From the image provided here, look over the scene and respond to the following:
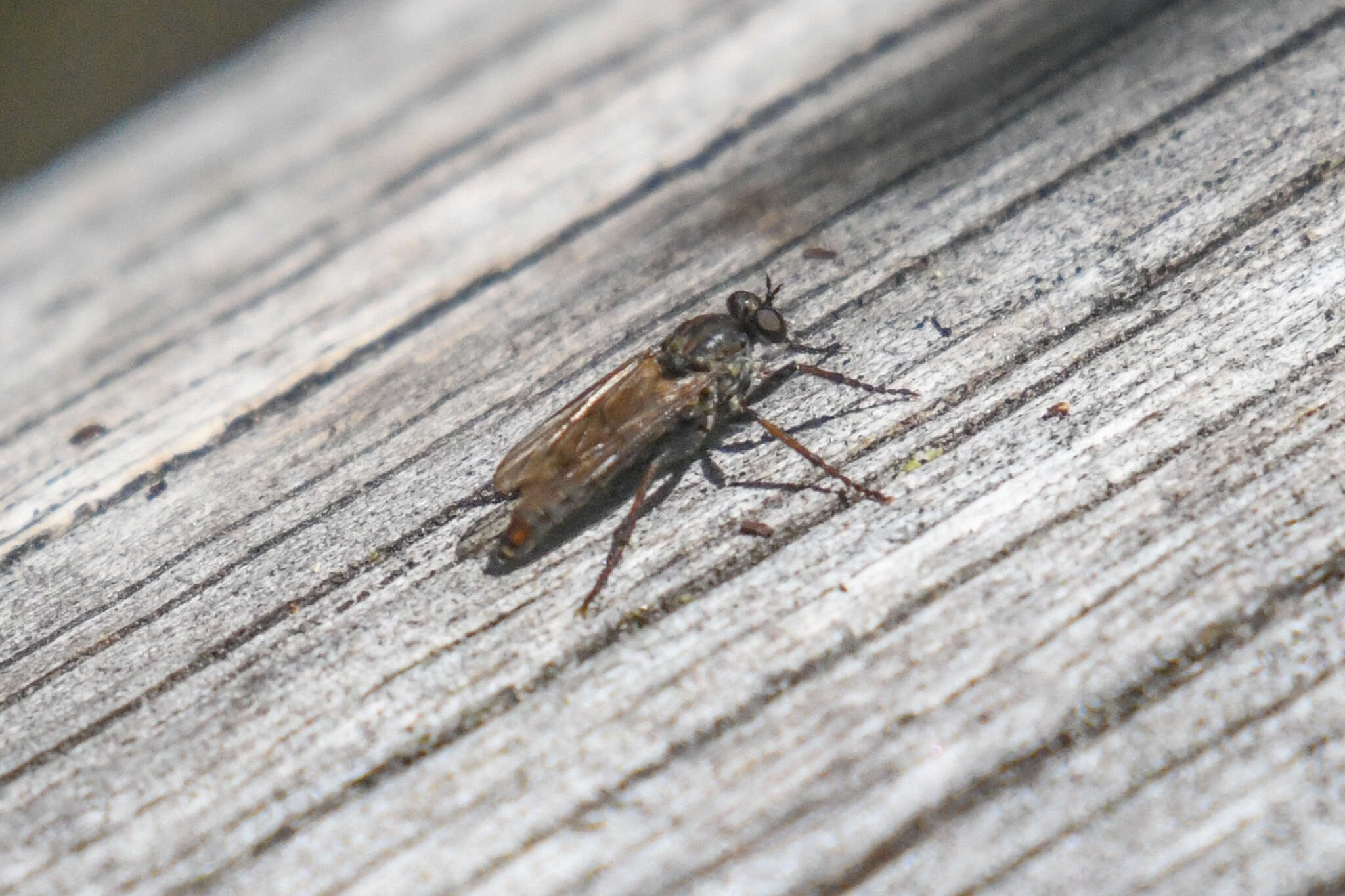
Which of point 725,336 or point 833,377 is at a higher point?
point 725,336

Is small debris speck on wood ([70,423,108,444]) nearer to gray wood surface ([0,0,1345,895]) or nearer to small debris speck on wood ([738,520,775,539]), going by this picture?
gray wood surface ([0,0,1345,895])

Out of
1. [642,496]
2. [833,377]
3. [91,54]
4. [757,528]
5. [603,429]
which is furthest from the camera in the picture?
[91,54]

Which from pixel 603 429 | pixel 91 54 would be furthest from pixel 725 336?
pixel 91 54

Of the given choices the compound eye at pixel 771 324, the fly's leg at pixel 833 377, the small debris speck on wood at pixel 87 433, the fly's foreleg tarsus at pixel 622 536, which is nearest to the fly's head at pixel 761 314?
the compound eye at pixel 771 324

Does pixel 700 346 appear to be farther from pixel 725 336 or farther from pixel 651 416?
pixel 651 416

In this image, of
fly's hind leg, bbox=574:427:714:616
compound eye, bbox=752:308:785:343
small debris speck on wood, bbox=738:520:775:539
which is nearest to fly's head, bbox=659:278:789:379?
compound eye, bbox=752:308:785:343

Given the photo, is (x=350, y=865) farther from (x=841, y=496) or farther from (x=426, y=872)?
(x=841, y=496)

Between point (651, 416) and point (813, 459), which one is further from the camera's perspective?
point (651, 416)
